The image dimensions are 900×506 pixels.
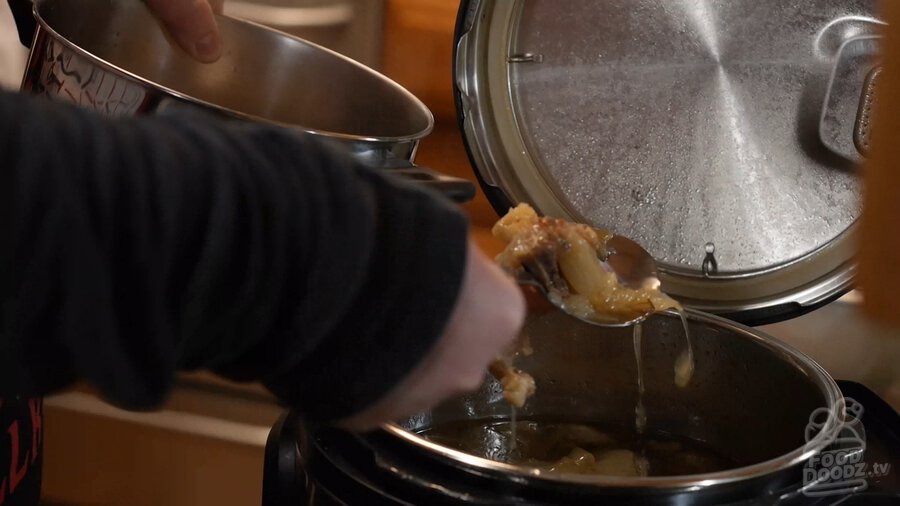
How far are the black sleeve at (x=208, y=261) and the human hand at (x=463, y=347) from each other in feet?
0.03

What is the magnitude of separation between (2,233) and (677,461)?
615 mm

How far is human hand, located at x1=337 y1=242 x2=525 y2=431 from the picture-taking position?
0.39 metres

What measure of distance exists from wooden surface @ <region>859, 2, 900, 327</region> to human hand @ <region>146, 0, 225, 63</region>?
0.51m

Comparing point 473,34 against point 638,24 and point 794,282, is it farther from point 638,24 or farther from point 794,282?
point 794,282

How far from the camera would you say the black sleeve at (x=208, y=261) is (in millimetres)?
304

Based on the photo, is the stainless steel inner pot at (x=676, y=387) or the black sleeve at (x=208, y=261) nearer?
the black sleeve at (x=208, y=261)

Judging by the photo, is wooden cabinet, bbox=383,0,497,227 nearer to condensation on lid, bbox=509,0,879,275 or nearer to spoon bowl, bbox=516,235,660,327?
condensation on lid, bbox=509,0,879,275

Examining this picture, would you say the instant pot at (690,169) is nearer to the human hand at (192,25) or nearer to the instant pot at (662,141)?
the instant pot at (662,141)

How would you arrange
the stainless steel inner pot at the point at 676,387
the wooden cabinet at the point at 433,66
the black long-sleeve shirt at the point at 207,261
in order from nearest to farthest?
the black long-sleeve shirt at the point at 207,261 < the stainless steel inner pot at the point at 676,387 < the wooden cabinet at the point at 433,66

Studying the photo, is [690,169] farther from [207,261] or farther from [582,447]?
[207,261]

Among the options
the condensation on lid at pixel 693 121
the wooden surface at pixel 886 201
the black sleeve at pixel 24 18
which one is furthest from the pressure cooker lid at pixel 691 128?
the black sleeve at pixel 24 18

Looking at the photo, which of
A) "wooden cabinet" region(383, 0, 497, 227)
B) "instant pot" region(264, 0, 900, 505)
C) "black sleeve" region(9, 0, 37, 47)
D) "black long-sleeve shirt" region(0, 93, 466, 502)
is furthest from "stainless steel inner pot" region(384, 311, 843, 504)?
"black sleeve" region(9, 0, 37, 47)

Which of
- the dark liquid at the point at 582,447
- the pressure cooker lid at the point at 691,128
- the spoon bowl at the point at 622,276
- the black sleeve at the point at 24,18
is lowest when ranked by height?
the dark liquid at the point at 582,447

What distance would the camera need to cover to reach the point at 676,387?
32.9 inches
